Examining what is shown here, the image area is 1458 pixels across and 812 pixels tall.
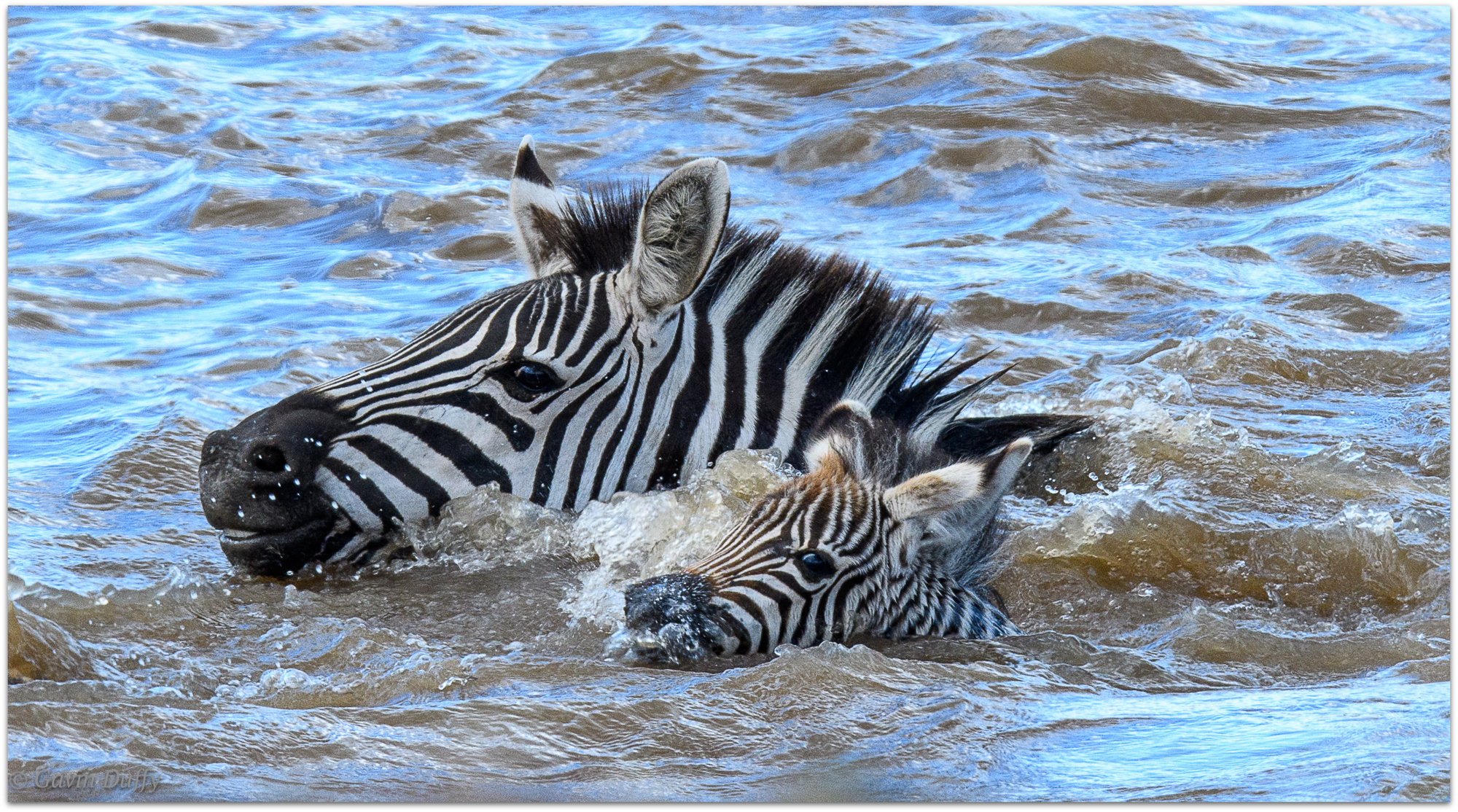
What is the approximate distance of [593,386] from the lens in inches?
201

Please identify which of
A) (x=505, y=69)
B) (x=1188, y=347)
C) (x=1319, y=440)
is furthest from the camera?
(x=505, y=69)

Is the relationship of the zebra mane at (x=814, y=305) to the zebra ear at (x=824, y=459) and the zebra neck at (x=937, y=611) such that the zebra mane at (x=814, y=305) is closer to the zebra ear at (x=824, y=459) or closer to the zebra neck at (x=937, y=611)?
the zebra ear at (x=824, y=459)

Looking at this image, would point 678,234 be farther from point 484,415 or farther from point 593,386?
point 484,415

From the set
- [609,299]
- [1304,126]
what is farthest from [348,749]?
[1304,126]

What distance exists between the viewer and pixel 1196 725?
3891 mm

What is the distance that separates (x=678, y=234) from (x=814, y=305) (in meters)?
0.72

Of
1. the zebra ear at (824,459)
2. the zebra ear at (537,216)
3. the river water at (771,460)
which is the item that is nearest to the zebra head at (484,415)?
the river water at (771,460)

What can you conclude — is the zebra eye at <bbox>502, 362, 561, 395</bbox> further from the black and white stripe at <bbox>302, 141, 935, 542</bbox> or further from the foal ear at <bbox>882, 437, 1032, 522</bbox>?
the foal ear at <bbox>882, 437, 1032, 522</bbox>

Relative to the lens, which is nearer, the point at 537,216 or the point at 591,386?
the point at 591,386

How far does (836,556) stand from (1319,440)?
14.7 feet

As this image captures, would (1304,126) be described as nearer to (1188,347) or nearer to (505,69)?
(1188,347)

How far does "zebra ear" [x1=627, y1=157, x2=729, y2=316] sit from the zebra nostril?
1.33 metres

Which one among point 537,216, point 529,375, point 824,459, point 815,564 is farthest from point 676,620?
point 537,216

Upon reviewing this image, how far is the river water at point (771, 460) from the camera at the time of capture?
375 cm
